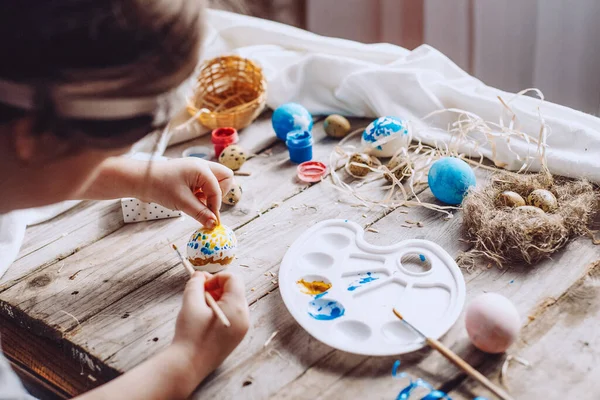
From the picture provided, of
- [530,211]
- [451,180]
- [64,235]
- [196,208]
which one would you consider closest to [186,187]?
[196,208]

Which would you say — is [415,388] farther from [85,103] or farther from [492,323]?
[85,103]

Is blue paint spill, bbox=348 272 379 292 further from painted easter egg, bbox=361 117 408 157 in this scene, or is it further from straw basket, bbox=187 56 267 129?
straw basket, bbox=187 56 267 129

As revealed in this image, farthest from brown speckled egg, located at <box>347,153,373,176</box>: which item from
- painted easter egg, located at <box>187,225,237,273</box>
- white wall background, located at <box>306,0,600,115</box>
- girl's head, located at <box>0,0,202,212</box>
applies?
white wall background, located at <box>306,0,600,115</box>

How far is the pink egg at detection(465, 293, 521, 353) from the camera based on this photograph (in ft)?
2.83

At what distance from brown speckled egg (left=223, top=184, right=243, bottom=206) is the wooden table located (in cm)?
2

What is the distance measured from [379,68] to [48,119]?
0.92m

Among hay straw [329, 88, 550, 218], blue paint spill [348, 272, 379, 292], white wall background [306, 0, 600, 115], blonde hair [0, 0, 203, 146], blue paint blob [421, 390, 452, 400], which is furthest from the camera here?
white wall background [306, 0, 600, 115]

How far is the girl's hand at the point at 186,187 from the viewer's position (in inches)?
44.6

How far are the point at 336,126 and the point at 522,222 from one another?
512 millimetres

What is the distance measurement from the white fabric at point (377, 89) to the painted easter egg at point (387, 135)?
0.27ft

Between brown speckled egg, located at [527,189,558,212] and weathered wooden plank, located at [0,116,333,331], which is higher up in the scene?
brown speckled egg, located at [527,189,558,212]

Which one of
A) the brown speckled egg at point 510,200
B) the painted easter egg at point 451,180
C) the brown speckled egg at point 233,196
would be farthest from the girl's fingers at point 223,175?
the brown speckled egg at point 510,200

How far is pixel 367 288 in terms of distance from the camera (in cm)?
100

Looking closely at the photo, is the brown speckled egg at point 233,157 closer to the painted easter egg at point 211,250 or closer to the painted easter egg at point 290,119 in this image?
the painted easter egg at point 290,119
